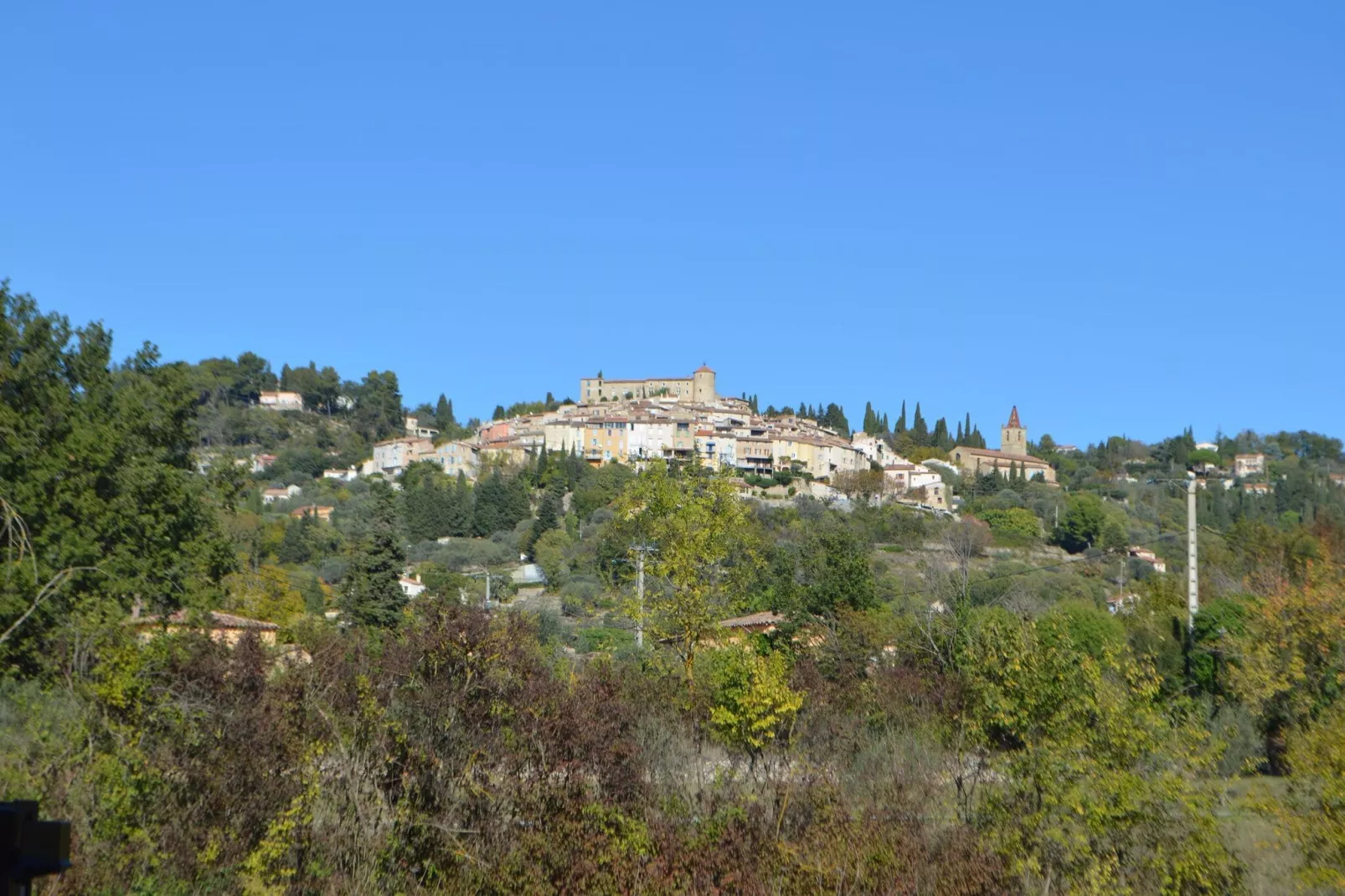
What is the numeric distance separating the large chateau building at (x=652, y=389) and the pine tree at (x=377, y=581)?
100 metres

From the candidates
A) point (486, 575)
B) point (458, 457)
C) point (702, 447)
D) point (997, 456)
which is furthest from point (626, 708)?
Result: point (997, 456)

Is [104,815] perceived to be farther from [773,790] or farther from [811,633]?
[811,633]

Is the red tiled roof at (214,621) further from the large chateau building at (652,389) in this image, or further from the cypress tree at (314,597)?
the large chateau building at (652,389)

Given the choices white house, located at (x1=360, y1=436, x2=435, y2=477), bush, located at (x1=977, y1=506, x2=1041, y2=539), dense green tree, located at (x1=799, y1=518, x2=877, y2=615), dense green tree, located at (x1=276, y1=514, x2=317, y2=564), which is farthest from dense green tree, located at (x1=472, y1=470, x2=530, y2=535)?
dense green tree, located at (x1=799, y1=518, x2=877, y2=615)

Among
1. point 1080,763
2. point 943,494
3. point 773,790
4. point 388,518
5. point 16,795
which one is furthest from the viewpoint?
point 943,494

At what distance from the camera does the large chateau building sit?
452 ft

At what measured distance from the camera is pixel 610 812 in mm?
11305

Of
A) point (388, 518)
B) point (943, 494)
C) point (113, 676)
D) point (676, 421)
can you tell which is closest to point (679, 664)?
point (113, 676)

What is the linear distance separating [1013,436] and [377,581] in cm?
12191

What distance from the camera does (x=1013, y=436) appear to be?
474 ft

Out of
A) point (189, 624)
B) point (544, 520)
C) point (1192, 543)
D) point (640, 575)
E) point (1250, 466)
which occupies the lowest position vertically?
point (189, 624)

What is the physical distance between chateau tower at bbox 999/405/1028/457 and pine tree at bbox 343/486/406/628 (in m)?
119

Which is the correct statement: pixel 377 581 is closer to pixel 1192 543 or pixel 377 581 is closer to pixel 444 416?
pixel 1192 543

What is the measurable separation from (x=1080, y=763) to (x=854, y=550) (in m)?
17.1
